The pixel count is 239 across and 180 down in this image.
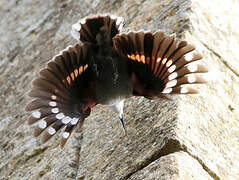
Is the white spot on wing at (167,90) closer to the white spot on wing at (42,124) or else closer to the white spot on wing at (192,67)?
the white spot on wing at (192,67)

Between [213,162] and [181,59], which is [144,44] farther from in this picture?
[213,162]

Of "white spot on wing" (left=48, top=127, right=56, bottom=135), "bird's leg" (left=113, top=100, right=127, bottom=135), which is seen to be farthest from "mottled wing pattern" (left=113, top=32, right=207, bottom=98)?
"white spot on wing" (left=48, top=127, right=56, bottom=135)

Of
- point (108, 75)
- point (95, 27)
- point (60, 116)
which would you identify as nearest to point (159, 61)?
point (108, 75)

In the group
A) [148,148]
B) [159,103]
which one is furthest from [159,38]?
[148,148]

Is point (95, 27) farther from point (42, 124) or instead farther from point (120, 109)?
point (42, 124)

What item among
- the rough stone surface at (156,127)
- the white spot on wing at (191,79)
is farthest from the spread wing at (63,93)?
the white spot on wing at (191,79)

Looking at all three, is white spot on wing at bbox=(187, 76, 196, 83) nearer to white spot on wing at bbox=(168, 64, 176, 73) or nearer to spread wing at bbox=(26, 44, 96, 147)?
white spot on wing at bbox=(168, 64, 176, 73)
